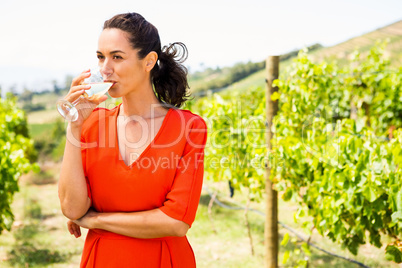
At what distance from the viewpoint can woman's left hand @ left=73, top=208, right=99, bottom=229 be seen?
67.1 inches

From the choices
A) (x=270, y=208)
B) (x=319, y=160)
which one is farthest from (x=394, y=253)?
(x=270, y=208)

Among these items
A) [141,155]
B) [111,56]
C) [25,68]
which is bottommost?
[141,155]

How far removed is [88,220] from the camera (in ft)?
5.62

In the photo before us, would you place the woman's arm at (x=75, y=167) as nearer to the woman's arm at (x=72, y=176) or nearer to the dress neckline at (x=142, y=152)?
the woman's arm at (x=72, y=176)

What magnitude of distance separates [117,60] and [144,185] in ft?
1.86

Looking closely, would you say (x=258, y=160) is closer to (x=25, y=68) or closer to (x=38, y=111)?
(x=38, y=111)

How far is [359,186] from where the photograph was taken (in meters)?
3.09

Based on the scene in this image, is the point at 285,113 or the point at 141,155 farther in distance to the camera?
the point at 285,113

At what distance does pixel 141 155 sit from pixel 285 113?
270 centimetres

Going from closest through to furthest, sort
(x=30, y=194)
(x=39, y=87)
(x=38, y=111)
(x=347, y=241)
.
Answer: (x=347, y=241) < (x=30, y=194) < (x=38, y=111) < (x=39, y=87)

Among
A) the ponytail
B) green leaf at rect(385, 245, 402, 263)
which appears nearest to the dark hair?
the ponytail

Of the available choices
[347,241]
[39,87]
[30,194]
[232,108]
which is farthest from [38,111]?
[347,241]

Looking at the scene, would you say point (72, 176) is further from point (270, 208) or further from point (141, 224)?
point (270, 208)

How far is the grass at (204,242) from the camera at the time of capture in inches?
198
